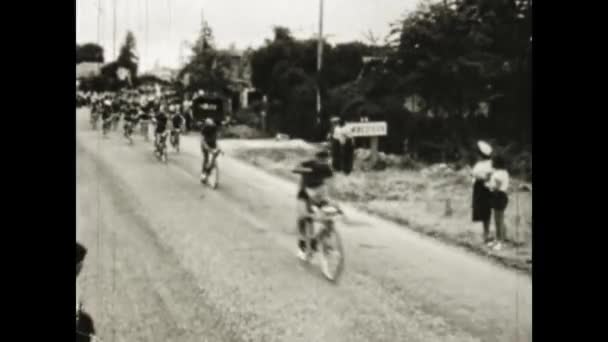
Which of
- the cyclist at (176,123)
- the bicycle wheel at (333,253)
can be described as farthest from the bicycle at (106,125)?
the bicycle wheel at (333,253)

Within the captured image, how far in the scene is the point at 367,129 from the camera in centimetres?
416

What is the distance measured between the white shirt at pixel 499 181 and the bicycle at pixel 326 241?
34.1 inches

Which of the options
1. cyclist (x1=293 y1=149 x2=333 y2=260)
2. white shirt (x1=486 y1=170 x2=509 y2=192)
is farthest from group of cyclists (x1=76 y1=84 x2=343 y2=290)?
white shirt (x1=486 y1=170 x2=509 y2=192)

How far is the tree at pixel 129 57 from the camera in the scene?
4262 mm

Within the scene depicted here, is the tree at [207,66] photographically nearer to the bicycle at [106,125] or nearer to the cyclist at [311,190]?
the bicycle at [106,125]

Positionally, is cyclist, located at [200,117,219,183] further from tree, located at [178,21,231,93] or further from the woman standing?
the woman standing

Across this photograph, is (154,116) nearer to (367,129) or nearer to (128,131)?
(128,131)

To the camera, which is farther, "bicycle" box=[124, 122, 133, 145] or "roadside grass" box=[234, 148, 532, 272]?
"bicycle" box=[124, 122, 133, 145]

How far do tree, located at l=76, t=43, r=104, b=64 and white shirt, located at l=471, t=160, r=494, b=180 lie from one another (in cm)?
233

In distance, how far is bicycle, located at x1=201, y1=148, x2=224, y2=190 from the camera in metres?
4.19
